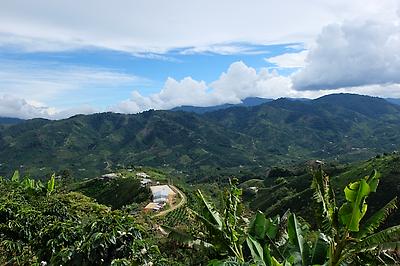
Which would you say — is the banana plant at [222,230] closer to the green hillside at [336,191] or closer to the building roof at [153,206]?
the green hillside at [336,191]

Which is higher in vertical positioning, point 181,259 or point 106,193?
point 181,259

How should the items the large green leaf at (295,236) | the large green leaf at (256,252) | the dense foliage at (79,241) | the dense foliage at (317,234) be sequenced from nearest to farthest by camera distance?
1. the dense foliage at (317,234)
2. the dense foliage at (79,241)
3. the large green leaf at (256,252)
4. the large green leaf at (295,236)

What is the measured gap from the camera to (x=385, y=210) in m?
12.2

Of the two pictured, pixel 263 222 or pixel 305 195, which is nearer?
pixel 263 222

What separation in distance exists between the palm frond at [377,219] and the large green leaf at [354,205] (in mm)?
801

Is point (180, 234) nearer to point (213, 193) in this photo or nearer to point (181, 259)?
point (181, 259)

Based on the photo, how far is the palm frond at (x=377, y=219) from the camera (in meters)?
12.1

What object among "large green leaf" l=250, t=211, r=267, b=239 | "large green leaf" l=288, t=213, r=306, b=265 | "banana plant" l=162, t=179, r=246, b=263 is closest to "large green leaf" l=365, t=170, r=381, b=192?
"large green leaf" l=288, t=213, r=306, b=265

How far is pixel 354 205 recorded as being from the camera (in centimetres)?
1142

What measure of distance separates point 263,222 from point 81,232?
6.43 metres

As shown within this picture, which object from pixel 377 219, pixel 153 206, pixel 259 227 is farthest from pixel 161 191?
pixel 377 219

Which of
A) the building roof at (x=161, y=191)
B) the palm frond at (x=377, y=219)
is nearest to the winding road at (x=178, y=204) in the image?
the building roof at (x=161, y=191)

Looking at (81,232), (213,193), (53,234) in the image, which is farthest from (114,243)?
(213,193)

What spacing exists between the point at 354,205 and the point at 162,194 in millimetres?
78289
